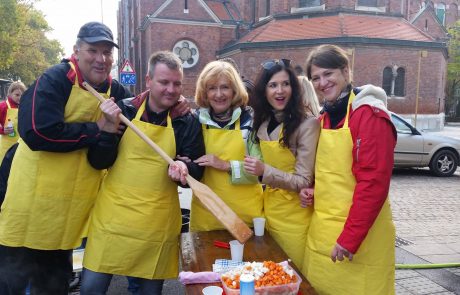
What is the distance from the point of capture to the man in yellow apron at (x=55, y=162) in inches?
104

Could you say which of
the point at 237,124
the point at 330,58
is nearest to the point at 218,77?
the point at 237,124

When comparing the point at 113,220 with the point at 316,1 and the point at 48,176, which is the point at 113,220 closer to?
the point at 48,176

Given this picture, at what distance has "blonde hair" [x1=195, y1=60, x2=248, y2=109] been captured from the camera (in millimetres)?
3080

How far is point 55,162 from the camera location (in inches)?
108

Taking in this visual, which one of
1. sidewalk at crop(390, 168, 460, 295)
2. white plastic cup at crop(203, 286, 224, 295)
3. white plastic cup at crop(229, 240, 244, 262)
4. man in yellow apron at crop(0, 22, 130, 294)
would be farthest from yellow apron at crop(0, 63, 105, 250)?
sidewalk at crop(390, 168, 460, 295)

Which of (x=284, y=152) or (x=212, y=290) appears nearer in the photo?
(x=212, y=290)

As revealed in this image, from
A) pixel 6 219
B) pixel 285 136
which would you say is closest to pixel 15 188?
pixel 6 219

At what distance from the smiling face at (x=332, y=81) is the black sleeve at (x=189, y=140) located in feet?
3.20

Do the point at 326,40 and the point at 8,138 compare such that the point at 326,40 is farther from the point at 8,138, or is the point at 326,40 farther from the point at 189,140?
the point at 189,140

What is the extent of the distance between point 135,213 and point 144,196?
13cm

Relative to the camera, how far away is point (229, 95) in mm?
3100

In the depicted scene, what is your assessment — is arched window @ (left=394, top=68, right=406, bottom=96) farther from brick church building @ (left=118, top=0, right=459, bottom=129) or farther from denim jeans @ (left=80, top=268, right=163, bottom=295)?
denim jeans @ (left=80, top=268, right=163, bottom=295)

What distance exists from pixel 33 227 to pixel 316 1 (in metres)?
28.6

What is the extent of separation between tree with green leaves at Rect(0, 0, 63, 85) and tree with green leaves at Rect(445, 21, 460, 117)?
43.0 metres
